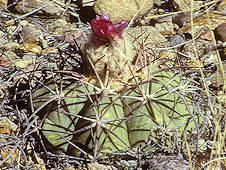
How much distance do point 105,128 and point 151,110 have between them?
0.94ft

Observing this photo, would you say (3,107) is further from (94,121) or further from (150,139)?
(150,139)

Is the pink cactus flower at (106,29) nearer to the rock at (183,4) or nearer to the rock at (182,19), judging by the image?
the rock at (182,19)

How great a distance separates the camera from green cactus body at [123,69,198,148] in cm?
172

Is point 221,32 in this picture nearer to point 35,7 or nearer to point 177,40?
point 177,40

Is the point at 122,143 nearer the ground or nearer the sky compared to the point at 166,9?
nearer the ground

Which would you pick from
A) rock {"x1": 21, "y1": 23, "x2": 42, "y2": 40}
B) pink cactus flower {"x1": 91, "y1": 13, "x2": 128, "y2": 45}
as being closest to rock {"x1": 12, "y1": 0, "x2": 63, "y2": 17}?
rock {"x1": 21, "y1": 23, "x2": 42, "y2": 40}

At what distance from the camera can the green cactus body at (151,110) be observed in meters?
1.72

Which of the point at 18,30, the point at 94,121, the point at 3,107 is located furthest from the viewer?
the point at 18,30

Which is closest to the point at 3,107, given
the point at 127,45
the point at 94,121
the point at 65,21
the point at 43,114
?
the point at 43,114

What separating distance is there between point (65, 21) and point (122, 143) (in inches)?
114

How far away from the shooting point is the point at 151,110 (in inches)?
68.1

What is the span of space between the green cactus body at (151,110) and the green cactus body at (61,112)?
0.29m

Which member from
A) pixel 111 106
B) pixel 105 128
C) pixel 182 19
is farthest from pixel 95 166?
pixel 182 19

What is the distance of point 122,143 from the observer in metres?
1.75
